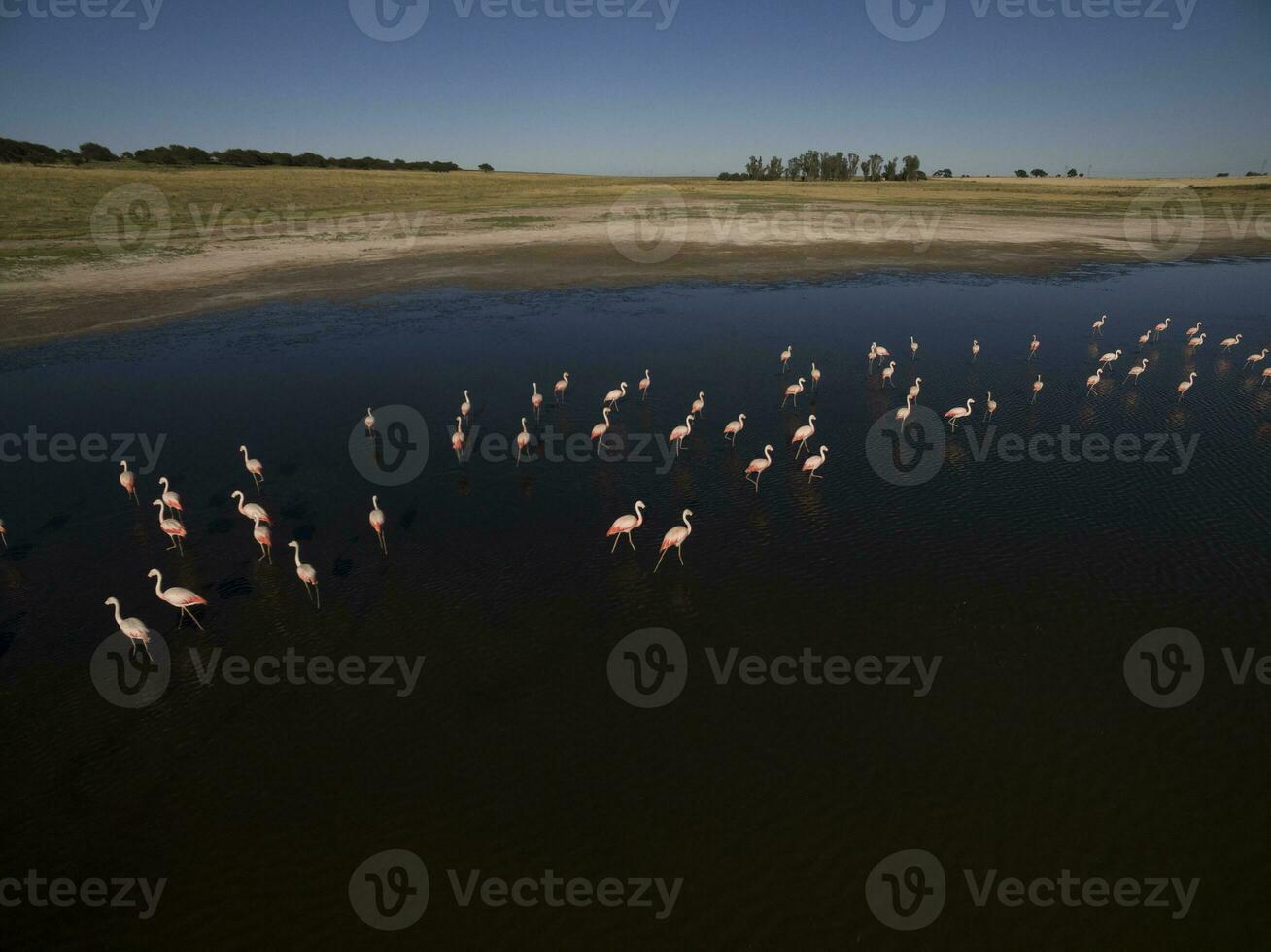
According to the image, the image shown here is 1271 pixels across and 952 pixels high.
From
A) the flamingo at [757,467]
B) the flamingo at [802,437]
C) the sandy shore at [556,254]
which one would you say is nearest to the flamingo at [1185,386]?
the flamingo at [802,437]

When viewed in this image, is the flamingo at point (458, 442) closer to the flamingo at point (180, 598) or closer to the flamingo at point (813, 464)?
the flamingo at point (180, 598)

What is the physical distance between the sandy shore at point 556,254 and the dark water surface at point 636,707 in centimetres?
1700

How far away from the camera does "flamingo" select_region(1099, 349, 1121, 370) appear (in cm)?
2439

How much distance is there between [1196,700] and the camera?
10227 millimetres

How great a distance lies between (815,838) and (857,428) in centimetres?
1437

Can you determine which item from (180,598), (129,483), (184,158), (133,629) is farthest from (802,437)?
(184,158)

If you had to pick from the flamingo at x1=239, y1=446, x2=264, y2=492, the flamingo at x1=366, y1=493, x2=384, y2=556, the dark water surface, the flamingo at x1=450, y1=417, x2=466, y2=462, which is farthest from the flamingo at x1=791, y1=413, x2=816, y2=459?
the flamingo at x1=239, y1=446, x2=264, y2=492

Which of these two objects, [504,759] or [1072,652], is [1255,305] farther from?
[504,759]

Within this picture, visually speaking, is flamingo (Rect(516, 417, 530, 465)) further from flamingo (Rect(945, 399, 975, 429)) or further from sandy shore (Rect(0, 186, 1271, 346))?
sandy shore (Rect(0, 186, 1271, 346))

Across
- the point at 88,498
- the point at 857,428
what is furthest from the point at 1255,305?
the point at 88,498

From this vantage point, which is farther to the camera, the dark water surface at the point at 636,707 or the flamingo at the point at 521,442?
the flamingo at the point at 521,442

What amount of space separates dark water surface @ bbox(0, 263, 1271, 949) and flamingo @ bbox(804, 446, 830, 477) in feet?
2.21

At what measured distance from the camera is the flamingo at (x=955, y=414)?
65.6 ft

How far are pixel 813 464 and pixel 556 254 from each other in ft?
129
